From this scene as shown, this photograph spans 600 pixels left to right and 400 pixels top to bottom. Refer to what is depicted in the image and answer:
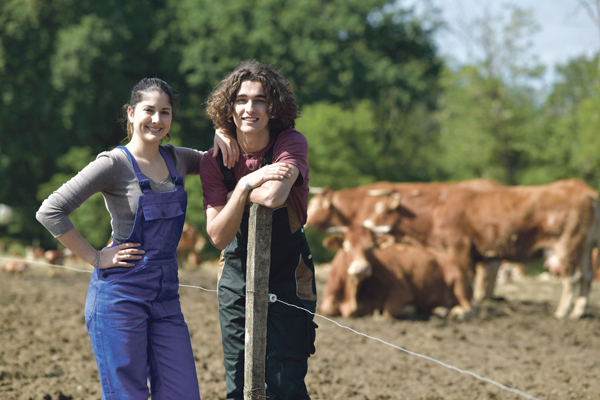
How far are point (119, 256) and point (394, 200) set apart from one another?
27.5 feet

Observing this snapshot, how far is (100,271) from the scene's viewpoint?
2.78 metres

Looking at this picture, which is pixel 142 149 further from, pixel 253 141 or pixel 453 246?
pixel 453 246

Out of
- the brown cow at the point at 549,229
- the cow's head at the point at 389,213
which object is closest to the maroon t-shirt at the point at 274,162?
the brown cow at the point at 549,229

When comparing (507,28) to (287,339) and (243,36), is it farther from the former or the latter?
(287,339)

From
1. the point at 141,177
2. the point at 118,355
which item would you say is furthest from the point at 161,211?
the point at 118,355

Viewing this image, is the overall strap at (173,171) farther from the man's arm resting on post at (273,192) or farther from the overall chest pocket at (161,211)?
the man's arm resting on post at (273,192)

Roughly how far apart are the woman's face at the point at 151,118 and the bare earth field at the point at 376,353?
2494 millimetres

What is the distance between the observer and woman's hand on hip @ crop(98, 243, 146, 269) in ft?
8.95

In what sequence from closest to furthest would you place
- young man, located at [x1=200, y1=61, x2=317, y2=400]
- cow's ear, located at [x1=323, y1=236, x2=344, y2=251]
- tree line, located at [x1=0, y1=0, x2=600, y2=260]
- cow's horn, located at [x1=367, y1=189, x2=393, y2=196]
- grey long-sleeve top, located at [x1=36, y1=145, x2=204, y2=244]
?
grey long-sleeve top, located at [x1=36, y1=145, x2=204, y2=244] → young man, located at [x1=200, y1=61, x2=317, y2=400] → cow's ear, located at [x1=323, y1=236, x2=344, y2=251] → cow's horn, located at [x1=367, y1=189, x2=393, y2=196] → tree line, located at [x1=0, y1=0, x2=600, y2=260]

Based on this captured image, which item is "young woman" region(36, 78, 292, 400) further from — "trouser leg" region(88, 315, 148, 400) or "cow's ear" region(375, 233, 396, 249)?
"cow's ear" region(375, 233, 396, 249)

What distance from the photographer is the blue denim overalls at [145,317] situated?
271 centimetres

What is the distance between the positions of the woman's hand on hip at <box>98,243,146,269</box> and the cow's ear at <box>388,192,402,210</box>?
8.26 meters

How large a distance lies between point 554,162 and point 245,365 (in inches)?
1014

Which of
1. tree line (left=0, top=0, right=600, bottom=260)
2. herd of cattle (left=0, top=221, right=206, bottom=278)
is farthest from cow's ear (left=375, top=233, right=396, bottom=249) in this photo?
tree line (left=0, top=0, right=600, bottom=260)
